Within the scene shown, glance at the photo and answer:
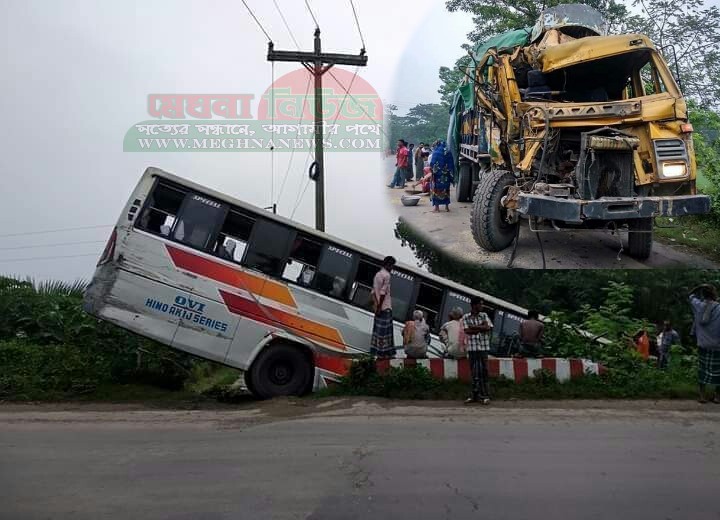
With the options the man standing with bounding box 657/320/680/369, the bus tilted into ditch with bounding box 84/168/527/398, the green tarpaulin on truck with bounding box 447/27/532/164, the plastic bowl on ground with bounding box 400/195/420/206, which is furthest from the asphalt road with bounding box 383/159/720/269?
the plastic bowl on ground with bounding box 400/195/420/206

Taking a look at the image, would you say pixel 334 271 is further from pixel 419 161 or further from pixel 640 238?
pixel 419 161

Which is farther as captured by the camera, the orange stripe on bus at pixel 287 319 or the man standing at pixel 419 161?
the man standing at pixel 419 161

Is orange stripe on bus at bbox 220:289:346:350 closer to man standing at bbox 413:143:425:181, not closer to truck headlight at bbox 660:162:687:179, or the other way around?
truck headlight at bbox 660:162:687:179

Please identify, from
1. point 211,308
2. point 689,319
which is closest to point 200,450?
point 211,308

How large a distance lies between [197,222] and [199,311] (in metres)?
1.34

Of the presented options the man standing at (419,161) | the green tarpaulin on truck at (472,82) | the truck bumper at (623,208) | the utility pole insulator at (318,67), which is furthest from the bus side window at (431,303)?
the man standing at (419,161)

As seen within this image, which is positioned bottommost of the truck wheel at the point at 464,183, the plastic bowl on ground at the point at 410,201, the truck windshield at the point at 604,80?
the plastic bowl on ground at the point at 410,201

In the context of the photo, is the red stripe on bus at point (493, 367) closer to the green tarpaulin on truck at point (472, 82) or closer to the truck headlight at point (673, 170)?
the truck headlight at point (673, 170)

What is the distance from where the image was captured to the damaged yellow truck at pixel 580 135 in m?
8.77

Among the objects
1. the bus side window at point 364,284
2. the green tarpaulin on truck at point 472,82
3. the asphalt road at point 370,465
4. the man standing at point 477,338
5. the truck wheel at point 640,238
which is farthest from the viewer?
the green tarpaulin on truck at point 472,82

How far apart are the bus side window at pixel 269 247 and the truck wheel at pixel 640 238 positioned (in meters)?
5.00

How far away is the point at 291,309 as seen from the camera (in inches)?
382

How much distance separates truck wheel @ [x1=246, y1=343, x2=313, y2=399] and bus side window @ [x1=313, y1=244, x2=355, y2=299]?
1026mm

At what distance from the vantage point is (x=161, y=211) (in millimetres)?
9602
